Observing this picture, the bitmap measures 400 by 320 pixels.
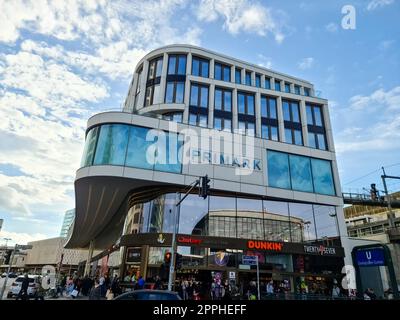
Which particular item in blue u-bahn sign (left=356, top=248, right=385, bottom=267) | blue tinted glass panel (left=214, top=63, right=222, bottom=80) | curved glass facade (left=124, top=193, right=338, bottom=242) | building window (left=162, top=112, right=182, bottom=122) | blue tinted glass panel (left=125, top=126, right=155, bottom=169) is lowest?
blue u-bahn sign (left=356, top=248, right=385, bottom=267)

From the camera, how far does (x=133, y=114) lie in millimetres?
24344

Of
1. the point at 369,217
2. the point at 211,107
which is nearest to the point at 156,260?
the point at 211,107

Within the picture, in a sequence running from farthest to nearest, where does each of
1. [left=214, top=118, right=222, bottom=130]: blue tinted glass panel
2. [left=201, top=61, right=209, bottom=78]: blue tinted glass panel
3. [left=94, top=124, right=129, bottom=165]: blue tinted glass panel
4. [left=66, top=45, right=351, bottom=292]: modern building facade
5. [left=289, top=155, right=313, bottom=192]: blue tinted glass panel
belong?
[left=201, top=61, right=209, bottom=78]: blue tinted glass panel → [left=214, top=118, right=222, bottom=130]: blue tinted glass panel → [left=289, top=155, right=313, bottom=192]: blue tinted glass panel → [left=66, top=45, right=351, bottom=292]: modern building facade → [left=94, top=124, right=129, bottom=165]: blue tinted glass panel

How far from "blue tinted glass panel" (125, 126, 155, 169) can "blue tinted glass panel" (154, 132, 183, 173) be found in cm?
69

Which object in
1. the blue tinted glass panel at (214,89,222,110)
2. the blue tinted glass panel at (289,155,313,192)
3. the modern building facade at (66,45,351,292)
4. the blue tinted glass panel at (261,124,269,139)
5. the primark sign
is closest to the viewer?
the modern building facade at (66,45,351,292)

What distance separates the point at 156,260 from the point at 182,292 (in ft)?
11.0

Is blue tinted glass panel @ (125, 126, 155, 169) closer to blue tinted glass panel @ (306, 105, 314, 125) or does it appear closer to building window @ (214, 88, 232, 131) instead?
building window @ (214, 88, 232, 131)

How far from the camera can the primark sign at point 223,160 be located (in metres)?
25.5

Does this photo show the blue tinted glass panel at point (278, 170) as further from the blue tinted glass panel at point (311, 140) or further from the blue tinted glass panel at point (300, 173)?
the blue tinted glass panel at point (311, 140)

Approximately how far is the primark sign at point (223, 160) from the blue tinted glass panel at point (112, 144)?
19.6 feet

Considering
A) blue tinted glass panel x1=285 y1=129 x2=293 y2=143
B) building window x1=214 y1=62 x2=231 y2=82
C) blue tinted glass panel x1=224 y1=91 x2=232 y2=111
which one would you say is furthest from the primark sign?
building window x1=214 y1=62 x2=231 y2=82

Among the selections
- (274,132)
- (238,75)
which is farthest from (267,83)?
(274,132)

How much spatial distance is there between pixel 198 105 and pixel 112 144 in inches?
518

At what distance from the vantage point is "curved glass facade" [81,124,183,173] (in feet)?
75.2
